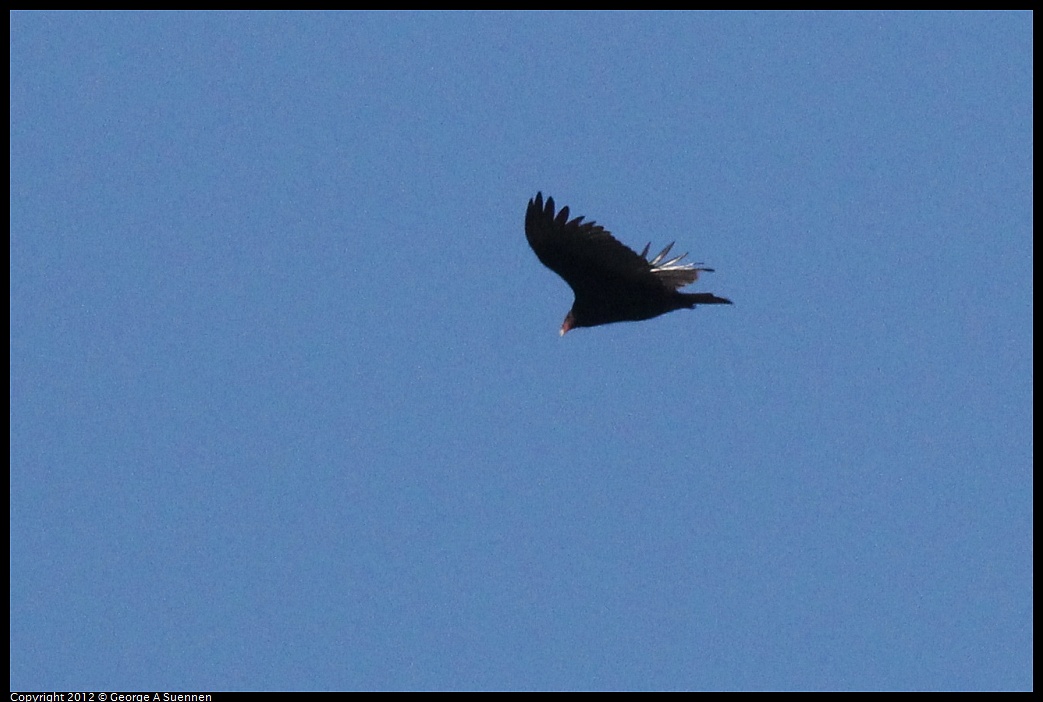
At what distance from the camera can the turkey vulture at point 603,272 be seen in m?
20.6

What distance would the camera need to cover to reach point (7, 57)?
22922mm

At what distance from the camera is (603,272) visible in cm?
2119

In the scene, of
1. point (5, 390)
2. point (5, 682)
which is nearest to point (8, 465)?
point (5, 390)

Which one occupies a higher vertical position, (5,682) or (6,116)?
(6,116)

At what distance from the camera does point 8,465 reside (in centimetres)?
2142

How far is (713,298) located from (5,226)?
807 cm

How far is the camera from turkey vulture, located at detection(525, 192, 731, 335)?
2056 cm
